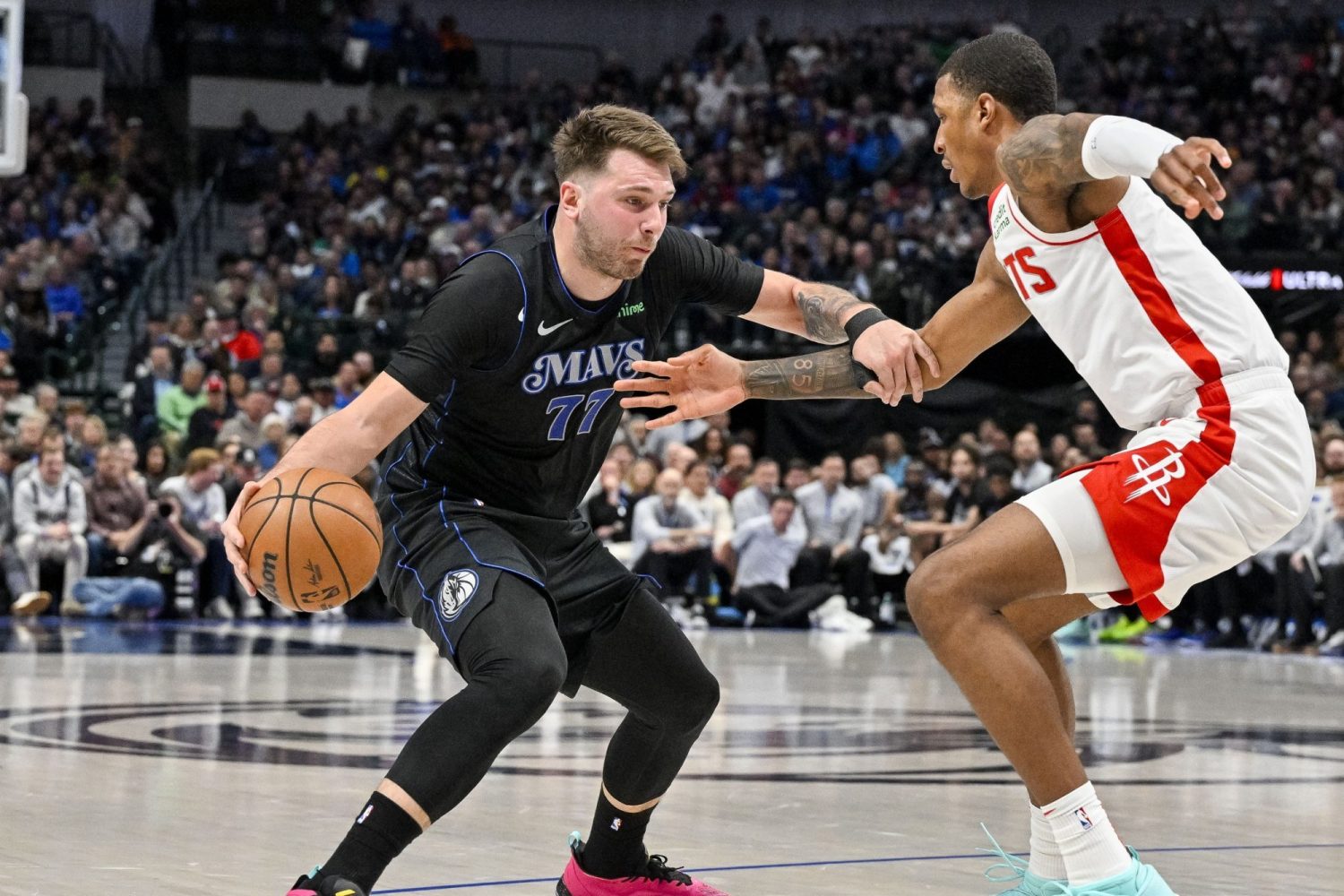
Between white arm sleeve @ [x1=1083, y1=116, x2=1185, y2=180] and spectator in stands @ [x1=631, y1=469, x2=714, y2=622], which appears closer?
white arm sleeve @ [x1=1083, y1=116, x2=1185, y2=180]

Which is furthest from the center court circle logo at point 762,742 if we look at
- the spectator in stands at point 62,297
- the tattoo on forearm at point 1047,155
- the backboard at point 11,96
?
the spectator in stands at point 62,297

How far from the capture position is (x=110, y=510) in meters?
16.0

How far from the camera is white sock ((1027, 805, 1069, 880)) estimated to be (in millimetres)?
4645

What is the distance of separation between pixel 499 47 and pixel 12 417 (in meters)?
15.0

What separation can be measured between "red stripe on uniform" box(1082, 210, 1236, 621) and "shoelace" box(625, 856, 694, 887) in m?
1.42

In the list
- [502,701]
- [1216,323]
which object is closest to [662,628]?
[502,701]

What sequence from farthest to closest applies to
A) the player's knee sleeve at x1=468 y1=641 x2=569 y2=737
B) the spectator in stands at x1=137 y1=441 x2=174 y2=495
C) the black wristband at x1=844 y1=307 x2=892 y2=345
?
the spectator in stands at x1=137 y1=441 x2=174 y2=495, the black wristband at x1=844 y1=307 x2=892 y2=345, the player's knee sleeve at x1=468 y1=641 x2=569 y2=737

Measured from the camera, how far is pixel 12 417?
18.0m

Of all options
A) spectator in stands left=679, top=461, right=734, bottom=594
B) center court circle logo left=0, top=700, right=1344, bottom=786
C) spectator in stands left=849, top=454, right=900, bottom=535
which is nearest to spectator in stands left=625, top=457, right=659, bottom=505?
spectator in stands left=679, top=461, right=734, bottom=594

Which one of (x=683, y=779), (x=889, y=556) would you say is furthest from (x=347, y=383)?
(x=683, y=779)

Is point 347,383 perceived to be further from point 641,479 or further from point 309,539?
point 309,539

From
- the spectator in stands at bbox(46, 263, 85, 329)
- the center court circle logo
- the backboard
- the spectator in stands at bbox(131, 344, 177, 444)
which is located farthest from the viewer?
the spectator in stands at bbox(46, 263, 85, 329)

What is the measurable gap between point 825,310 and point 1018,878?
66.3 inches

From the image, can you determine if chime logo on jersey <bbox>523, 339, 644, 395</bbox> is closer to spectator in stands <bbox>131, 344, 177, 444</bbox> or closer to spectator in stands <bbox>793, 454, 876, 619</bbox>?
spectator in stands <bbox>793, 454, 876, 619</bbox>
